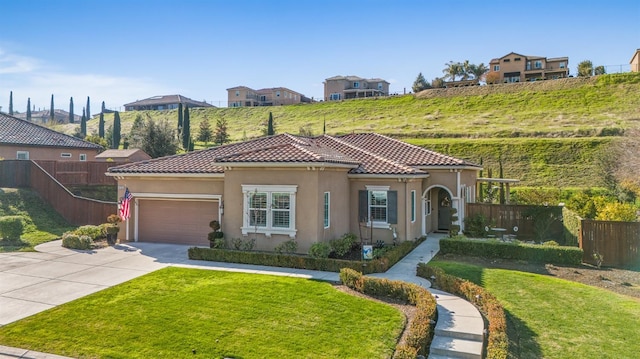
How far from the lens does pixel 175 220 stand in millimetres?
18859

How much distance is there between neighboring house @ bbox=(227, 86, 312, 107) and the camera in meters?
96.2

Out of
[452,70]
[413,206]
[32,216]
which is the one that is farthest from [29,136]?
[452,70]

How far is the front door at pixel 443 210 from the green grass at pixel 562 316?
29.2ft

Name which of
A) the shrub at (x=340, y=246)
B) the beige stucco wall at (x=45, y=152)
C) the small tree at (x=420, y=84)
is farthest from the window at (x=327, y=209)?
the small tree at (x=420, y=84)

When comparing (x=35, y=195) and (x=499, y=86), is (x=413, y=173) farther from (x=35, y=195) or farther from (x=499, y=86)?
(x=499, y=86)

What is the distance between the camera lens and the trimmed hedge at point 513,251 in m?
15.3

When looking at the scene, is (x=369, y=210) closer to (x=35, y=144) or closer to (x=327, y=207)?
(x=327, y=207)

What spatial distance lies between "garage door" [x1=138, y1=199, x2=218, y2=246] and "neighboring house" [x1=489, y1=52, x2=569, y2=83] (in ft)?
269

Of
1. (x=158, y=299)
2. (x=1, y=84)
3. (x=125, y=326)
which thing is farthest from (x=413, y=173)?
(x=1, y=84)

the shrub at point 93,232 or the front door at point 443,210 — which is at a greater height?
the front door at point 443,210

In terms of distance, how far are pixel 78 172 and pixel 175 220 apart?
14.0m

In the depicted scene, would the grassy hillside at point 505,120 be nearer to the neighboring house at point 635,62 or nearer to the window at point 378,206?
the neighboring house at point 635,62

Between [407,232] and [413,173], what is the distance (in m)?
2.55

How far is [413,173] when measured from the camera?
16938 millimetres
